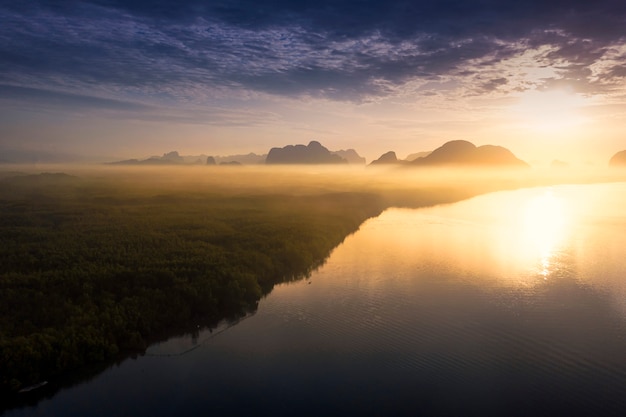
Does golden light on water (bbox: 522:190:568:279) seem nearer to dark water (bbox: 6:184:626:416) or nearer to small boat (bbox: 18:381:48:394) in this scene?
dark water (bbox: 6:184:626:416)

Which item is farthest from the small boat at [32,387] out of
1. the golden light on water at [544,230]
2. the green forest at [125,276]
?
the golden light on water at [544,230]

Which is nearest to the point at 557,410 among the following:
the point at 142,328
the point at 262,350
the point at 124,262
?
the point at 262,350

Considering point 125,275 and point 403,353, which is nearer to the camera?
point 403,353

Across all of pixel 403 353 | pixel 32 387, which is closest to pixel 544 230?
pixel 403 353

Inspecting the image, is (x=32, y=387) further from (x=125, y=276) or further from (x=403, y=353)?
(x=403, y=353)

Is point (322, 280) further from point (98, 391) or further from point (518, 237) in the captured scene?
point (518, 237)

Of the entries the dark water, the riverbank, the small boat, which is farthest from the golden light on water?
the small boat

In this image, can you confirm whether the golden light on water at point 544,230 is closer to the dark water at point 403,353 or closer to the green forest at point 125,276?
the dark water at point 403,353
